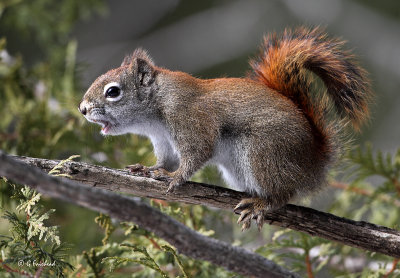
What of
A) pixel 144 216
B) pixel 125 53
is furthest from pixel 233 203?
pixel 125 53

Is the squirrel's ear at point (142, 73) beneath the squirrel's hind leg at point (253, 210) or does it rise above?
above

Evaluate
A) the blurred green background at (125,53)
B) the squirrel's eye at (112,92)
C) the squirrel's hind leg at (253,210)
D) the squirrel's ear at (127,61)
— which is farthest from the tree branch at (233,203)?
the squirrel's ear at (127,61)

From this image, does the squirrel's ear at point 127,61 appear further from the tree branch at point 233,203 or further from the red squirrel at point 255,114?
the tree branch at point 233,203

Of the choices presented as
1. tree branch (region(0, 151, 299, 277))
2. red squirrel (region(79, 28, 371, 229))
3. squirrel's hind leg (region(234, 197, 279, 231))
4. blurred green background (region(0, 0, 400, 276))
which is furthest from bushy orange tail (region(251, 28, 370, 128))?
tree branch (region(0, 151, 299, 277))

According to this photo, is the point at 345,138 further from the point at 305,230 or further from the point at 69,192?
the point at 69,192

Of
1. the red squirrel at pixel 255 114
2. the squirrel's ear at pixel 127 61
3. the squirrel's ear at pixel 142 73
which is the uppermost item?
the squirrel's ear at pixel 127 61

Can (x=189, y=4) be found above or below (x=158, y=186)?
above

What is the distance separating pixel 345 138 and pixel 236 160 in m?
0.56

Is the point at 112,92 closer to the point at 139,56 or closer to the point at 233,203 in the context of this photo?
the point at 139,56

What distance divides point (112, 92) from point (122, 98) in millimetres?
54

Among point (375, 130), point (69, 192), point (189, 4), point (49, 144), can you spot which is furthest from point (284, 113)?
point (189, 4)

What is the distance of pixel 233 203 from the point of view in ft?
6.97

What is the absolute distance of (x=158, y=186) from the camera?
2.06 meters

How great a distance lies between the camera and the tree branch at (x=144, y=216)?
1.21 m
